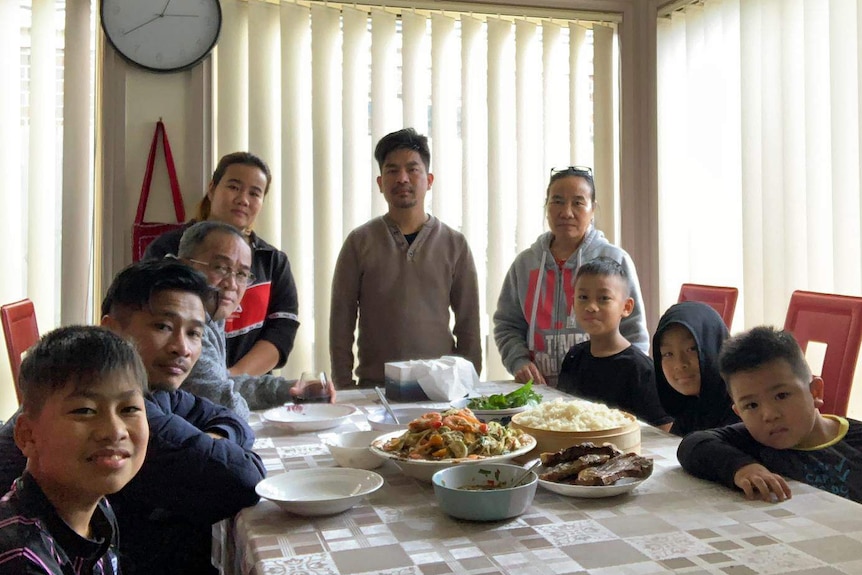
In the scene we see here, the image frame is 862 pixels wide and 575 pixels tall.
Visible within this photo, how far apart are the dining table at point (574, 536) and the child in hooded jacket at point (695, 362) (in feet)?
1.97

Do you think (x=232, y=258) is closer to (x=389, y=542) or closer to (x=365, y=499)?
(x=365, y=499)

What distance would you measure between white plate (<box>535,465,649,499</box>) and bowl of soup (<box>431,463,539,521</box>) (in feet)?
0.21

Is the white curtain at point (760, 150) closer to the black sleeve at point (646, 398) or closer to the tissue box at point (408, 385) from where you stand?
the black sleeve at point (646, 398)

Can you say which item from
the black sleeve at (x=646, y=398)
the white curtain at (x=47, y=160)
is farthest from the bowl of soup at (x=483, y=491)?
the white curtain at (x=47, y=160)

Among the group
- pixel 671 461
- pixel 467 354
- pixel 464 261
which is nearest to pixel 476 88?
pixel 464 261

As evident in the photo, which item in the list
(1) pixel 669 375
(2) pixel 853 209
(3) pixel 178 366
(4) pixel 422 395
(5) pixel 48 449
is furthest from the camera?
(2) pixel 853 209

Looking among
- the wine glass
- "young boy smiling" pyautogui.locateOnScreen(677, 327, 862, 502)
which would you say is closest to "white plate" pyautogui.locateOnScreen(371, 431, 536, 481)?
"young boy smiling" pyautogui.locateOnScreen(677, 327, 862, 502)

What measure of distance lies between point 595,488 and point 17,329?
197 cm

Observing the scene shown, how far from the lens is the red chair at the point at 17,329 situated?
2271 millimetres

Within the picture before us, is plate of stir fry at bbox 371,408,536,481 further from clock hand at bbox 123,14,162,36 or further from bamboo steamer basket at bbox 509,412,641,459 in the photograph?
clock hand at bbox 123,14,162,36

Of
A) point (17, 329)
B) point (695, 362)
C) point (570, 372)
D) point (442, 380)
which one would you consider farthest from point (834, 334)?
point (17, 329)

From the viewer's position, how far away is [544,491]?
1.30 m

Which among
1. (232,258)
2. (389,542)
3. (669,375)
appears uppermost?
(232,258)

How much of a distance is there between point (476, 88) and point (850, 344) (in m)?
2.12
